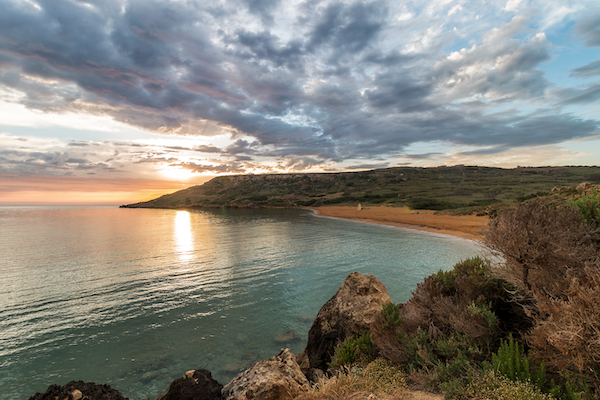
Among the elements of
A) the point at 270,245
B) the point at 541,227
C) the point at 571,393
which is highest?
the point at 541,227

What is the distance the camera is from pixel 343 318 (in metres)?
7.69

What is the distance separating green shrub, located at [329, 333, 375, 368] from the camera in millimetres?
5855

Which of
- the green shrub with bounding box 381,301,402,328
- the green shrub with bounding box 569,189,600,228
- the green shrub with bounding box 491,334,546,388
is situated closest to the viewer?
the green shrub with bounding box 491,334,546,388

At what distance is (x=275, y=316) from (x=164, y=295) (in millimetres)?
6485

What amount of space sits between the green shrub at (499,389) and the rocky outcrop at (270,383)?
2799 millimetres

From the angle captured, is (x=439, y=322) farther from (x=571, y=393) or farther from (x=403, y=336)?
(x=571, y=393)

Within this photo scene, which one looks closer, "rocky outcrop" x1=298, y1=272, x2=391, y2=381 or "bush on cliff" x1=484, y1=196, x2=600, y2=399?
"bush on cliff" x1=484, y1=196, x2=600, y2=399

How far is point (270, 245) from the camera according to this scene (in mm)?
27125

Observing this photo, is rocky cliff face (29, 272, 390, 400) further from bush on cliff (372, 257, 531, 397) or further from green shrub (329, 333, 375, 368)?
bush on cliff (372, 257, 531, 397)

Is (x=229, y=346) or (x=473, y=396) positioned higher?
(x=473, y=396)

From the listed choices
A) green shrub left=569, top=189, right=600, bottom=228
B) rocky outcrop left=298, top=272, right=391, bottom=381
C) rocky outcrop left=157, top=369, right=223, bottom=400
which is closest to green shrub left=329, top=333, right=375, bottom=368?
rocky outcrop left=298, top=272, right=391, bottom=381

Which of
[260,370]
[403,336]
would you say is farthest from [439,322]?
[260,370]


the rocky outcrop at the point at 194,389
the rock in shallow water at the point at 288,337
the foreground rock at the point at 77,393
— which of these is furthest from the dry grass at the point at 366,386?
the rock in shallow water at the point at 288,337

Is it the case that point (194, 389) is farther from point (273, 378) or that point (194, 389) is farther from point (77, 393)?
point (77, 393)
